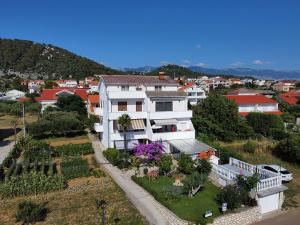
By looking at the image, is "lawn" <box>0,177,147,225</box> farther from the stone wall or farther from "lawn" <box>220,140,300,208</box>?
"lawn" <box>220,140,300,208</box>

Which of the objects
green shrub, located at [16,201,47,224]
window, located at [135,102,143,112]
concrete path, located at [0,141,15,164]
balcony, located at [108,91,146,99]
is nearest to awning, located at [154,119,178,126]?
window, located at [135,102,143,112]

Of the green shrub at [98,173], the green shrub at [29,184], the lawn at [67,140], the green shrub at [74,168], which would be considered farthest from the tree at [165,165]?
the lawn at [67,140]

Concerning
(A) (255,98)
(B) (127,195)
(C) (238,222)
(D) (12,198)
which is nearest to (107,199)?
(B) (127,195)

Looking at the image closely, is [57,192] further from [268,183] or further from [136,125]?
[268,183]

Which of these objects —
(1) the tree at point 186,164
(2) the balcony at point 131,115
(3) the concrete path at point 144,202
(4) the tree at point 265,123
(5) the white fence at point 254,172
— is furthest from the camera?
(4) the tree at point 265,123

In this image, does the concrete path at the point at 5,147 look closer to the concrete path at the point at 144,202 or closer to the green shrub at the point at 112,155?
the green shrub at the point at 112,155

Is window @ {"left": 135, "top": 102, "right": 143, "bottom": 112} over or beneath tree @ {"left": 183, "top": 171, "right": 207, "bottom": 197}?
over

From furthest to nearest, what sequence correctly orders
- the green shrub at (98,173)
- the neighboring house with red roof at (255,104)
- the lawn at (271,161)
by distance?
the neighboring house with red roof at (255,104), the green shrub at (98,173), the lawn at (271,161)
